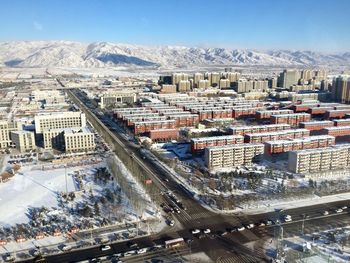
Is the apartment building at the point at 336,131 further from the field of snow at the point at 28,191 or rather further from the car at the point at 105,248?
the car at the point at 105,248

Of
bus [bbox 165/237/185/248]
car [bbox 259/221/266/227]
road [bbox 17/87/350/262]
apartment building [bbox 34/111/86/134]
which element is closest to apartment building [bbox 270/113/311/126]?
road [bbox 17/87/350/262]

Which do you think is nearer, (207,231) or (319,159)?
(207,231)

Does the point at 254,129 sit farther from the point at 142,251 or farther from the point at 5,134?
the point at 5,134

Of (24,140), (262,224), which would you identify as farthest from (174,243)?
(24,140)

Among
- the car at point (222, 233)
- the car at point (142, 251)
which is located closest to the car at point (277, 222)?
the car at point (222, 233)

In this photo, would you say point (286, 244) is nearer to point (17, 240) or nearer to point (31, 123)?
point (17, 240)
